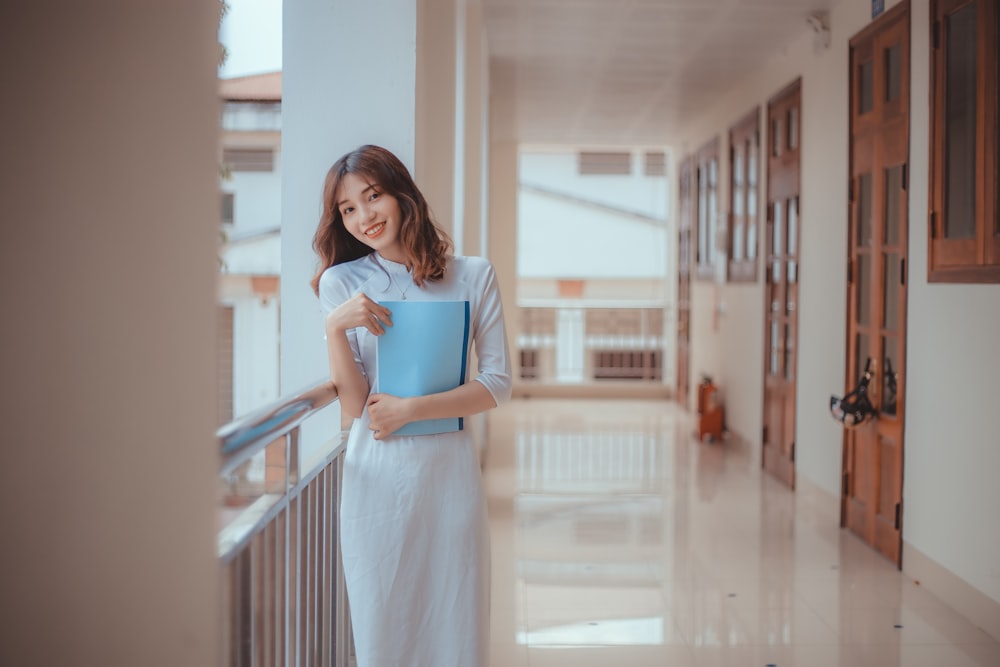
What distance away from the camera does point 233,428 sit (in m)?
1.41

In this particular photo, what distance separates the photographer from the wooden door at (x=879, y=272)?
4.29 metres

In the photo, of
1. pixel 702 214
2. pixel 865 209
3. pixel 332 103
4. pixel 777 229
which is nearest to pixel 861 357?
pixel 865 209

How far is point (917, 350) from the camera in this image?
409cm

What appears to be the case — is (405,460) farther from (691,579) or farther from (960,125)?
(960,125)

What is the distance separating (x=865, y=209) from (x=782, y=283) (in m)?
1.47

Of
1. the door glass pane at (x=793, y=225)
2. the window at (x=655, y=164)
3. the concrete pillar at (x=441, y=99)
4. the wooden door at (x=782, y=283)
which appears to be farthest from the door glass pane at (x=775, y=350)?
the window at (x=655, y=164)

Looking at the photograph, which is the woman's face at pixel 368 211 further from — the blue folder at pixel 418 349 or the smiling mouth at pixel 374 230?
the blue folder at pixel 418 349

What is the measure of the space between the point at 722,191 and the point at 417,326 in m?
6.87

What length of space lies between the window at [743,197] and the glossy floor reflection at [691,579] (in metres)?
1.54

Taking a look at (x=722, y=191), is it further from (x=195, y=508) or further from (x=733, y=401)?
(x=195, y=508)

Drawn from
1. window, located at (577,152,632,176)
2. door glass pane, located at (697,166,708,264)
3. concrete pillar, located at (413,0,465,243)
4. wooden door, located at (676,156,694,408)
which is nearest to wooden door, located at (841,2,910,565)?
concrete pillar, located at (413,0,465,243)

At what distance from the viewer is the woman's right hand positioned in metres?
1.74

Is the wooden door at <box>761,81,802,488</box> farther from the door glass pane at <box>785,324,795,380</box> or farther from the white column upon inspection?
the white column

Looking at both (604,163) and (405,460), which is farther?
(604,163)
